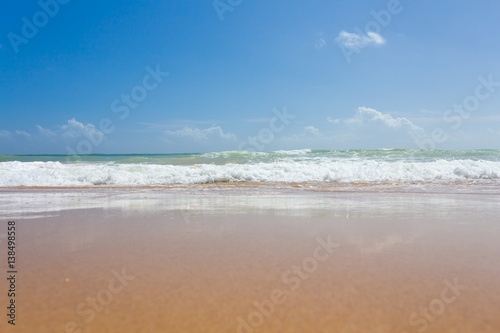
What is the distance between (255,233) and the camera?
15.1 ft

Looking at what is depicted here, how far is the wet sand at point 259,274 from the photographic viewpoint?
89.4 inches

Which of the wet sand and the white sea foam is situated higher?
the white sea foam

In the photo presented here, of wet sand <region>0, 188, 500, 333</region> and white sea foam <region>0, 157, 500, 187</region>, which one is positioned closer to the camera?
wet sand <region>0, 188, 500, 333</region>

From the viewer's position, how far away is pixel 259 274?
305 cm

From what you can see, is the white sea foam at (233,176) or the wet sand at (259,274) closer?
the wet sand at (259,274)

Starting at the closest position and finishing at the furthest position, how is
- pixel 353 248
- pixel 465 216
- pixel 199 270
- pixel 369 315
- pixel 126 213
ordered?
pixel 369 315 → pixel 199 270 → pixel 353 248 → pixel 465 216 → pixel 126 213

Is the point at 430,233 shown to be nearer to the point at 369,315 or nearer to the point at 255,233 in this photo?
the point at 255,233

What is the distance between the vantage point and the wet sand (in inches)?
89.4

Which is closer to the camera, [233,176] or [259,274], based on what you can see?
[259,274]

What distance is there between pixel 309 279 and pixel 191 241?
173cm

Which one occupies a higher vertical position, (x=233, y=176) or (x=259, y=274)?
(x=233, y=176)

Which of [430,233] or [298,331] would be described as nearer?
[298,331]

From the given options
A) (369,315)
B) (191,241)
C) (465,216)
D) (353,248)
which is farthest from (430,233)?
(191,241)

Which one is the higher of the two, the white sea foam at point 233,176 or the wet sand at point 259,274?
the white sea foam at point 233,176
